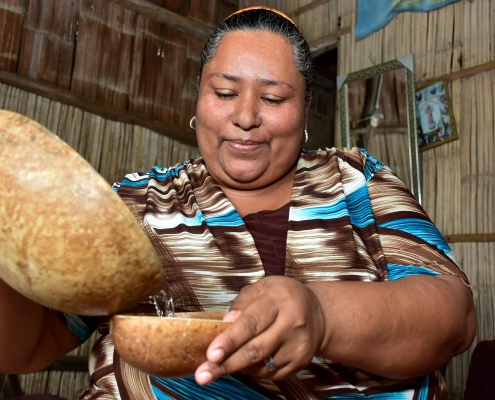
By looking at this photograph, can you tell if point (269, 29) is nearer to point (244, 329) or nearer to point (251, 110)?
point (251, 110)

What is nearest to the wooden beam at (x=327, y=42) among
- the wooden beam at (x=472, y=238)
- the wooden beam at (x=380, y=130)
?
the wooden beam at (x=380, y=130)

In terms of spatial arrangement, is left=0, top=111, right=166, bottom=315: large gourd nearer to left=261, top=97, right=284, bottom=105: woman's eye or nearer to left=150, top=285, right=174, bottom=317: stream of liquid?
left=150, top=285, right=174, bottom=317: stream of liquid

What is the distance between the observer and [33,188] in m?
0.77

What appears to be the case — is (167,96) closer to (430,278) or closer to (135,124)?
(135,124)

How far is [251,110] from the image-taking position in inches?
64.7

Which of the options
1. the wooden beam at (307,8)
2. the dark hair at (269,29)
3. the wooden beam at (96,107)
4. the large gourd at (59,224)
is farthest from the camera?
the wooden beam at (307,8)

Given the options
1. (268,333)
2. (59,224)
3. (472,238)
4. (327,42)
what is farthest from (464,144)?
(59,224)

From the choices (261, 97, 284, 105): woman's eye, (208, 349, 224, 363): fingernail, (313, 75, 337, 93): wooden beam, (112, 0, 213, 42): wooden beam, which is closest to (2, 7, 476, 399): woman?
(261, 97, 284, 105): woman's eye

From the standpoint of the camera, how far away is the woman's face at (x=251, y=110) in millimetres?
1674

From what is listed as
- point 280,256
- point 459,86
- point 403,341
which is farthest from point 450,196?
point 403,341

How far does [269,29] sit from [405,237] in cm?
77

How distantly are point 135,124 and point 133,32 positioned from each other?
798 millimetres

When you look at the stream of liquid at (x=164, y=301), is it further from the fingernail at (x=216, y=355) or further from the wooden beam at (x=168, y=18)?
the wooden beam at (x=168, y=18)

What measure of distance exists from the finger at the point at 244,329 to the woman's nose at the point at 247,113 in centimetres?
88
